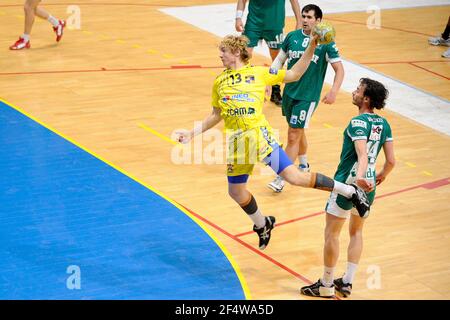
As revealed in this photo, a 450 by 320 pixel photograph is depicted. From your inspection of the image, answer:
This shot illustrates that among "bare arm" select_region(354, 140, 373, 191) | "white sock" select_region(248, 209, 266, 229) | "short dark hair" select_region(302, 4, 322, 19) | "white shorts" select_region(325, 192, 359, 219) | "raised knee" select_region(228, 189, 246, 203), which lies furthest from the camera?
"short dark hair" select_region(302, 4, 322, 19)

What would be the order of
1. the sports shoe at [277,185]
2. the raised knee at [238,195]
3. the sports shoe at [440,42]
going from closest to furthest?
1. the raised knee at [238,195]
2. the sports shoe at [277,185]
3. the sports shoe at [440,42]

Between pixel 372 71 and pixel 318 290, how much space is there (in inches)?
328

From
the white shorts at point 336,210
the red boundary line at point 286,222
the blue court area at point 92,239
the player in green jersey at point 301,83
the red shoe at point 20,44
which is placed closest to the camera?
the white shorts at point 336,210

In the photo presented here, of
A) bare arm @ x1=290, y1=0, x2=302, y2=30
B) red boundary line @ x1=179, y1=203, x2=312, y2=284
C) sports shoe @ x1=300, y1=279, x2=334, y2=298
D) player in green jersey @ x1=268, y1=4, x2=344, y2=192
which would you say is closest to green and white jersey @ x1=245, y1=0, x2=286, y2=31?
bare arm @ x1=290, y1=0, x2=302, y2=30

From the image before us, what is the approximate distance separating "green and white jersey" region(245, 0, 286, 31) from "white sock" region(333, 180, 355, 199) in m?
6.40

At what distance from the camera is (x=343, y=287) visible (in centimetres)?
856

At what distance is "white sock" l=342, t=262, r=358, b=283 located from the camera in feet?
27.9

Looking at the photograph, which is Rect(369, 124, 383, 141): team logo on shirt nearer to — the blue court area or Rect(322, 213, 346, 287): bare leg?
Rect(322, 213, 346, 287): bare leg

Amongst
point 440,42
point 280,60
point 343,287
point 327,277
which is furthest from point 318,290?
point 440,42

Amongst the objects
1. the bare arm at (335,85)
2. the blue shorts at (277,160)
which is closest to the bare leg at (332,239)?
the blue shorts at (277,160)

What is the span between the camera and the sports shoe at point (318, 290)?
842cm

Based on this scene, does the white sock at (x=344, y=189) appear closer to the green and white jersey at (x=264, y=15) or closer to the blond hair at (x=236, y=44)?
the blond hair at (x=236, y=44)

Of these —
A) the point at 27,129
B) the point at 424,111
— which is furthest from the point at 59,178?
the point at 424,111

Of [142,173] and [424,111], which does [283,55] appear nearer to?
[142,173]
